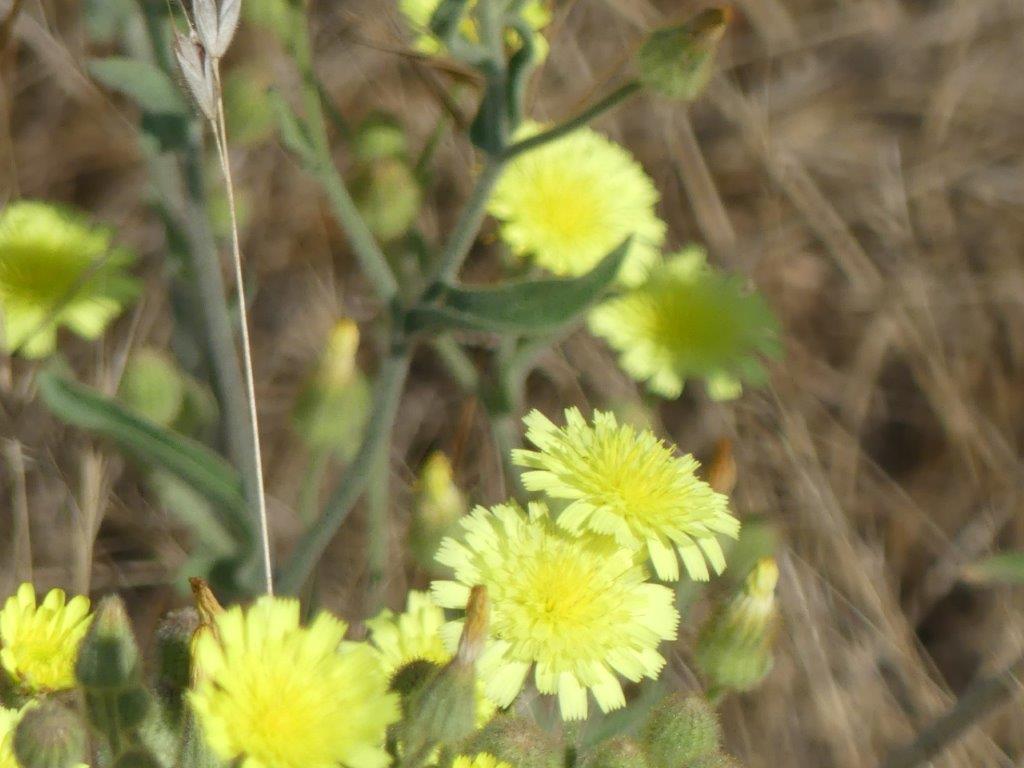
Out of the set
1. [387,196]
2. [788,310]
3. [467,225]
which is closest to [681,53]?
[467,225]

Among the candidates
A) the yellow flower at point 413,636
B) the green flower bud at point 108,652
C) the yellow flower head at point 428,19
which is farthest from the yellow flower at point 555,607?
the yellow flower head at point 428,19

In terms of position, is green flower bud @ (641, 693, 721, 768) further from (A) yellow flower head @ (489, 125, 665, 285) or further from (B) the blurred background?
(B) the blurred background

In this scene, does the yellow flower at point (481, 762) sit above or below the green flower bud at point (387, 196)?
below

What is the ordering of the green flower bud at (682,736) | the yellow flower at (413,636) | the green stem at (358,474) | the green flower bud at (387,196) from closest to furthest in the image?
the green flower bud at (682,736) → the yellow flower at (413,636) → the green stem at (358,474) → the green flower bud at (387,196)

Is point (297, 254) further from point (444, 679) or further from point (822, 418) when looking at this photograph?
point (444, 679)

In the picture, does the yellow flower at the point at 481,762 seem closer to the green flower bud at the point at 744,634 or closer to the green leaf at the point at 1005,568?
the green flower bud at the point at 744,634

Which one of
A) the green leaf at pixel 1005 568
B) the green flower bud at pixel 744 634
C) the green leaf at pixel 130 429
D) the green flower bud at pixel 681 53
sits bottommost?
the green flower bud at pixel 744 634

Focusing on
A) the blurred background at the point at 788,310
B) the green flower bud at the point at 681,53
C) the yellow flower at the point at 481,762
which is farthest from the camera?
the blurred background at the point at 788,310
